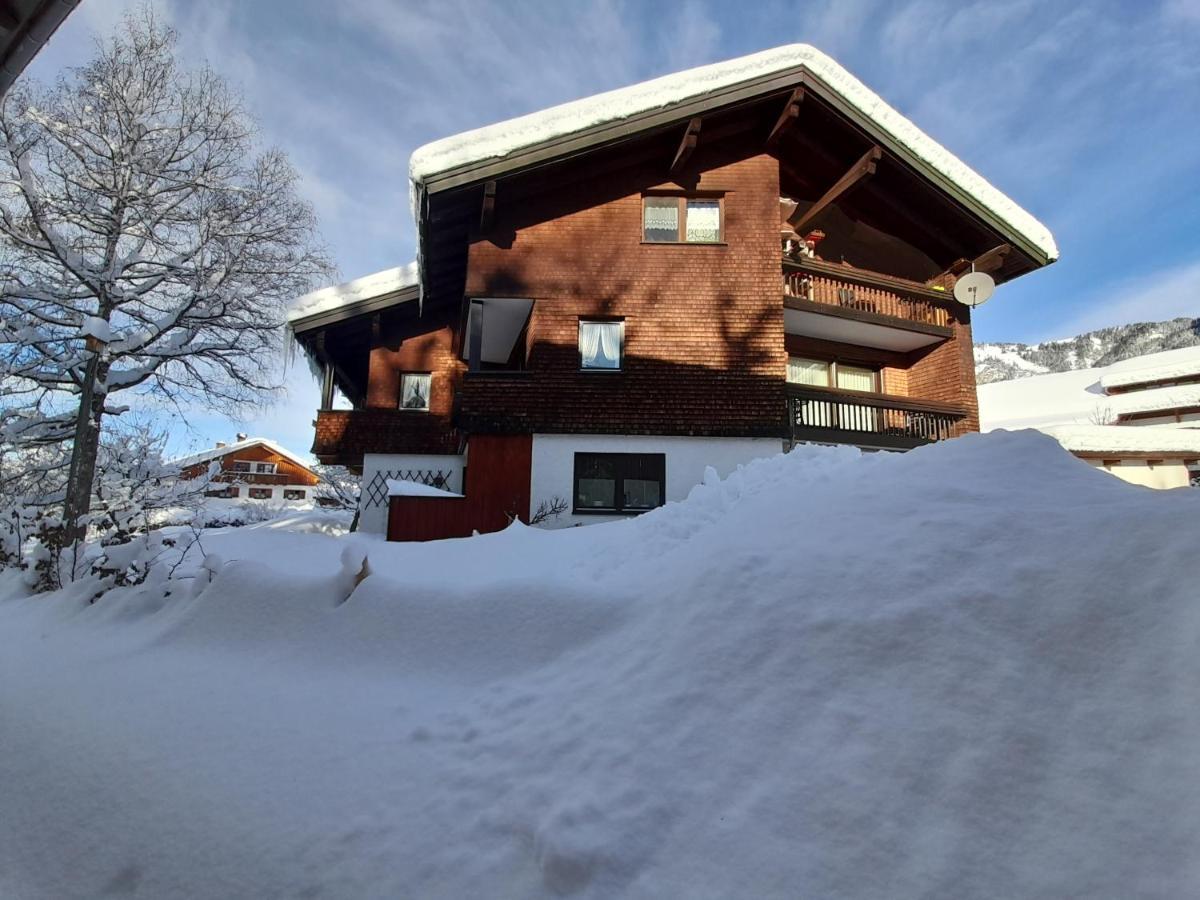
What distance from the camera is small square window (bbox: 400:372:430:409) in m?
16.2

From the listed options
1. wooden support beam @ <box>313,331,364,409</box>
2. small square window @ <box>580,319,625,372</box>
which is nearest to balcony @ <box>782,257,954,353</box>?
small square window @ <box>580,319,625,372</box>

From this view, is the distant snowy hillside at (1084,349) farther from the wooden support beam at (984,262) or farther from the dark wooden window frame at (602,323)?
the dark wooden window frame at (602,323)

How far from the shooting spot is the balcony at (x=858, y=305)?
44.0ft

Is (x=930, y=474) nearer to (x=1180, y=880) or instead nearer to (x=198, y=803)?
(x=1180, y=880)

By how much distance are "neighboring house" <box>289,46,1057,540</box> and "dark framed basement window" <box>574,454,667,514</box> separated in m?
0.04

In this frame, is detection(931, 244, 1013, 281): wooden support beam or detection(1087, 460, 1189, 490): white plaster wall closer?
detection(931, 244, 1013, 281): wooden support beam

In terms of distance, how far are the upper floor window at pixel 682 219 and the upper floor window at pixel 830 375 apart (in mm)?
3705

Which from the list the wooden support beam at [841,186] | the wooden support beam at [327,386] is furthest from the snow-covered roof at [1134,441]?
the wooden support beam at [327,386]

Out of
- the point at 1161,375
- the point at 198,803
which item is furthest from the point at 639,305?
the point at 1161,375

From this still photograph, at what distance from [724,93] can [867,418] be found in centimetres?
724

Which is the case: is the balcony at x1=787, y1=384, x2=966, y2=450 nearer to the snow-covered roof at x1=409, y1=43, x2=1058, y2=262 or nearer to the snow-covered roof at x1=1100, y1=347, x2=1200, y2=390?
the snow-covered roof at x1=409, y1=43, x2=1058, y2=262

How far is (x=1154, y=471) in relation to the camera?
66.5ft

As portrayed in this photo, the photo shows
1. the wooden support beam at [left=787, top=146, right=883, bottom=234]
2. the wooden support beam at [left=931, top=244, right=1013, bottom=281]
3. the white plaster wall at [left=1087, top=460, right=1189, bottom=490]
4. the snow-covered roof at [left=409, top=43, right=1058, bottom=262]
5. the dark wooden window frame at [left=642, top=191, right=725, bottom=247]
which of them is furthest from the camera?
the white plaster wall at [left=1087, top=460, right=1189, bottom=490]

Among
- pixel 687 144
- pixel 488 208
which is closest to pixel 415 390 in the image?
pixel 488 208
